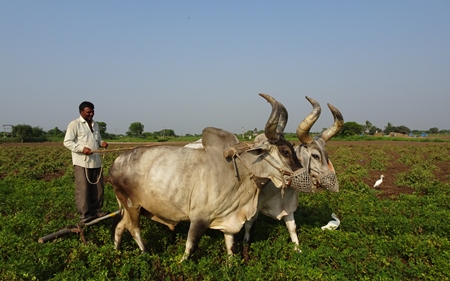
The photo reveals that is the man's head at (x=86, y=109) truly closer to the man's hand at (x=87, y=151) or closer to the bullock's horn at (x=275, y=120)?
the man's hand at (x=87, y=151)

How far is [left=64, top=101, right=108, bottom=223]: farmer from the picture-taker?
18.5 feet

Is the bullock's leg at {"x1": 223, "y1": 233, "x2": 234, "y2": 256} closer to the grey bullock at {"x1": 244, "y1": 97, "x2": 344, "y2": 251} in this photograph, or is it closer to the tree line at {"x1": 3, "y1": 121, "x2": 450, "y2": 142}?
the grey bullock at {"x1": 244, "y1": 97, "x2": 344, "y2": 251}

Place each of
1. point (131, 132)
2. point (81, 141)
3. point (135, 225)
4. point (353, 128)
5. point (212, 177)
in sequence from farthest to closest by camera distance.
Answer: point (131, 132) → point (353, 128) → point (81, 141) → point (135, 225) → point (212, 177)

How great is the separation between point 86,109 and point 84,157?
82cm

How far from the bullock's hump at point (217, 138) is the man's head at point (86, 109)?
6.72 ft

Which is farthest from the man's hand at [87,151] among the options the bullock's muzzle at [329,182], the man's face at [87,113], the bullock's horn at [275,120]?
the bullock's muzzle at [329,182]

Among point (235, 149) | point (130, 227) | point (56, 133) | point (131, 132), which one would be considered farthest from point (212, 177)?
point (131, 132)

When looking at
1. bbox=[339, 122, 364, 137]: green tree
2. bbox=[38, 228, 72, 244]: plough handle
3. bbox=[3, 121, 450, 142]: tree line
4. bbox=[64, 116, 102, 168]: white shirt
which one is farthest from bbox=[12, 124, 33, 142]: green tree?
bbox=[38, 228, 72, 244]: plough handle

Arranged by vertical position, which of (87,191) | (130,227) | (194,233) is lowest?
(130,227)

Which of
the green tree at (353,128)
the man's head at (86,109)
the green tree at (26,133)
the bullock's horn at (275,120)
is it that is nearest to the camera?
the bullock's horn at (275,120)

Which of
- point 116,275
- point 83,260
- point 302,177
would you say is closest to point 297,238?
point 302,177

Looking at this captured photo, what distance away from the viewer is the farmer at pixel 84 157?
5.65 m

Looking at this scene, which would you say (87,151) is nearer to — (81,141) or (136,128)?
(81,141)

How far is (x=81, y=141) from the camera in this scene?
226 inches
